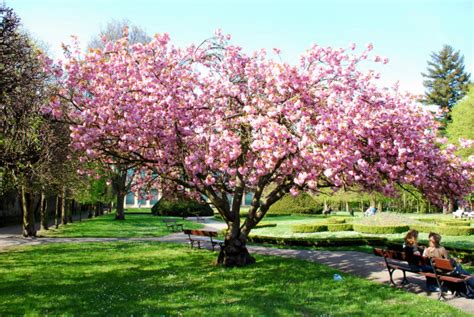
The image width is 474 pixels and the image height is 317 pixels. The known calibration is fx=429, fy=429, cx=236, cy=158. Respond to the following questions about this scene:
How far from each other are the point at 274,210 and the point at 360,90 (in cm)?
3807

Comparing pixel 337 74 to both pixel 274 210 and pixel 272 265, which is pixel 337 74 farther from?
pixel 274 210

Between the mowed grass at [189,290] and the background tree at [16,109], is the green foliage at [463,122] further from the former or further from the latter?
the background tree at [16,109]

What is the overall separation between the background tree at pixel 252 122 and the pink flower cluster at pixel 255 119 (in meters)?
0.03

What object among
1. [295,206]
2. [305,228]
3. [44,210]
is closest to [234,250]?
[305,228]

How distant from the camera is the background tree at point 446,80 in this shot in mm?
66500

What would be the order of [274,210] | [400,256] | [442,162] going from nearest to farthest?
[400,256] → [442,162] → [274,210]

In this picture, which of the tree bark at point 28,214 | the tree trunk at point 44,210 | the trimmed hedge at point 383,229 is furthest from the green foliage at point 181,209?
the trimmed hedge at point 383,229

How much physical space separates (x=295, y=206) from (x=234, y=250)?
3727 centimetres

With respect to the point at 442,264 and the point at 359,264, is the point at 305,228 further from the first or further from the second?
the point at 442,264

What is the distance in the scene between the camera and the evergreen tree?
66.5 meters

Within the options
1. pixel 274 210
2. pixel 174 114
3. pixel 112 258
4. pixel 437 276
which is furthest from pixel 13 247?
pixel 274 210

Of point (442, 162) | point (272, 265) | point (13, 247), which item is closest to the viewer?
point (442, 162)

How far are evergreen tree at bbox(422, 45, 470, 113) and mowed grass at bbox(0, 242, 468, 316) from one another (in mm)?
61514

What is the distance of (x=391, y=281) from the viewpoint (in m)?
10.4
